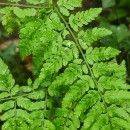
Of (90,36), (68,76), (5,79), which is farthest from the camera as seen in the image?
(5,79)

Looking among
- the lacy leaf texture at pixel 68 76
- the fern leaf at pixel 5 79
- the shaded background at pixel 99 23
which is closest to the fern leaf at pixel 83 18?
the lacy leaf texture at pixel 68 76

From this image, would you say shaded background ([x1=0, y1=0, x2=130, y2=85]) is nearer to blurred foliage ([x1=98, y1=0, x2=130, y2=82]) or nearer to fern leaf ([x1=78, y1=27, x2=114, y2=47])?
blurred foliage ([x1=98, y1=0, x2=130, y2=82])

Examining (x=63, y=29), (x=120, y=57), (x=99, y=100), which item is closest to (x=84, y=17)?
(x=63, y=29)

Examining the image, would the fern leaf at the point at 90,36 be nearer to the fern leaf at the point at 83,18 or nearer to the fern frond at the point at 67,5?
the fern leaf at the point at 83,18

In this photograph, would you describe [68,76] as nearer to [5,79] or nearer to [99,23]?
[5,79]

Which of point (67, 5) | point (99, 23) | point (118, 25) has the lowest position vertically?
point (118, 25)

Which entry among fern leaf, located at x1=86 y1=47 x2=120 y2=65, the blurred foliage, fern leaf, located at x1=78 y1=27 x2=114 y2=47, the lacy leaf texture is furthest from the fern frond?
the blurred foliage

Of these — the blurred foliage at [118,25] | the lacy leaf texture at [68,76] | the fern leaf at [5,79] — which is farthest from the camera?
the blurred foliage at [118,25]

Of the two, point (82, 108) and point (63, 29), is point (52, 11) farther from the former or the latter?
point (82, 108)

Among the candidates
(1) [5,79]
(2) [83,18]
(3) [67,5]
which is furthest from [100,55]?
(1) [5,79]
